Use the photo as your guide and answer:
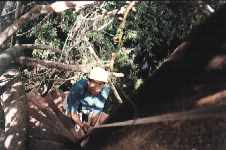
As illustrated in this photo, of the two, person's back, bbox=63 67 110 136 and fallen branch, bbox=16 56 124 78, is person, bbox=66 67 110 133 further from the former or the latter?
fallen branch, bbox=16 56 124 78

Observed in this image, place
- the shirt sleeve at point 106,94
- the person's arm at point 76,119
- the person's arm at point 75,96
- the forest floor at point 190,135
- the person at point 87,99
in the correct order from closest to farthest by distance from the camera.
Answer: the forest floor at point 190,135
the person's arm at point 76,119
the person at point 87,99
the person's arm at point 75,96
the shirt sleeve at point 106,94

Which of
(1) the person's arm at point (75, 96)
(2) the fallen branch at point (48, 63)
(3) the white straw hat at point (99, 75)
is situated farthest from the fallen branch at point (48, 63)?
(1) the person's arm at point (75, 96)

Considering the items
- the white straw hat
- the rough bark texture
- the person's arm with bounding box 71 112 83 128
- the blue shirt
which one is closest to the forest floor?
the rough bark texture

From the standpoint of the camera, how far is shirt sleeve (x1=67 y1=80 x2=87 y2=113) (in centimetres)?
451

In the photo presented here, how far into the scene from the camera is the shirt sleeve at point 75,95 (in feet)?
14.8

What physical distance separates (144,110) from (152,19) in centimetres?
635

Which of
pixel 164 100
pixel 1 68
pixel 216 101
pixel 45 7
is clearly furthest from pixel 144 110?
pixel 1 68

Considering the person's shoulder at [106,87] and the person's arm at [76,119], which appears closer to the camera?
the person's arm at [76,119]

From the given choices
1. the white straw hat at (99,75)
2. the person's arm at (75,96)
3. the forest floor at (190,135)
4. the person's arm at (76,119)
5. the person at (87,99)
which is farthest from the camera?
the person's arm at (75,96)

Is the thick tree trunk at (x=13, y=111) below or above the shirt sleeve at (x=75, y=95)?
above

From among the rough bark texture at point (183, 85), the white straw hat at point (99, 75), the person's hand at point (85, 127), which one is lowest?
the person's hand at point (85, 127)

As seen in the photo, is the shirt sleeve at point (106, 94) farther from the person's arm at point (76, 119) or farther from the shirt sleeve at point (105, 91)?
the person's arm at point (76, 119)

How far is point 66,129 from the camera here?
376 centimetres

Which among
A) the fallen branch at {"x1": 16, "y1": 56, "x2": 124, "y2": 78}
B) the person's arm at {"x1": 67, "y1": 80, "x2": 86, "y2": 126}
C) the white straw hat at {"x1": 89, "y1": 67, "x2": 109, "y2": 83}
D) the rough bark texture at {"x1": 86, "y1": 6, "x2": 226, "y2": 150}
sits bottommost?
the person's arm at {"x1": 67, "y1": 80, "x2": 86, "y2": 126}
